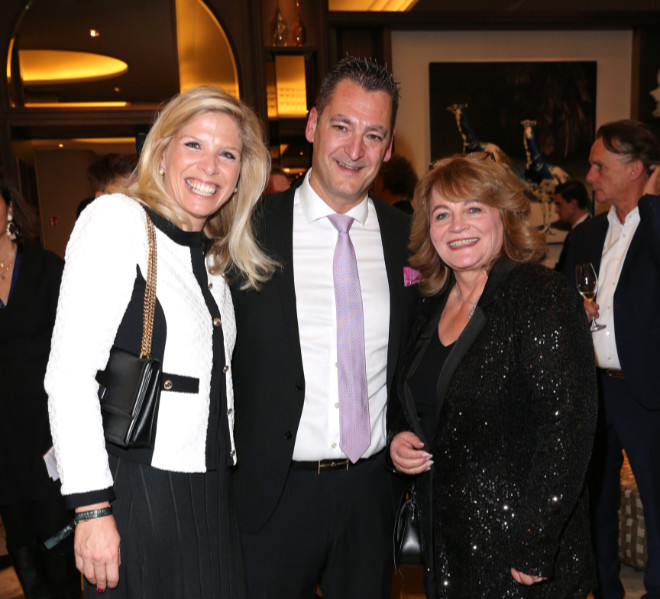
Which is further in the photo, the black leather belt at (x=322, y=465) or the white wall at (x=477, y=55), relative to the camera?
the white wall at (x=477, y=55)

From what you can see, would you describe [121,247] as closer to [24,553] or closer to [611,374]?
[24,553]

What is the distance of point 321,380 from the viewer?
1.97 meters

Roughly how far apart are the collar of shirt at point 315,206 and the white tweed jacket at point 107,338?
59 cm

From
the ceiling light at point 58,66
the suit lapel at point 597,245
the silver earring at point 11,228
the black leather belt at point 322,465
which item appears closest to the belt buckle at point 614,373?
the suit lapel at point 597,245

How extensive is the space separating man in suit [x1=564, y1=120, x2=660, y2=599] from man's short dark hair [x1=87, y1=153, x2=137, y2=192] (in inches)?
92.8

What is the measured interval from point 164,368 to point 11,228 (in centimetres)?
168

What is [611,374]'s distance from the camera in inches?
113

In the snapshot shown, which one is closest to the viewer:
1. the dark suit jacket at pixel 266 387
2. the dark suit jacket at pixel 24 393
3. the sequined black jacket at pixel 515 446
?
the sequined black jacket at pixel 515 446

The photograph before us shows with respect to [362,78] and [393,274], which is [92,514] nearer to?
[393,274]

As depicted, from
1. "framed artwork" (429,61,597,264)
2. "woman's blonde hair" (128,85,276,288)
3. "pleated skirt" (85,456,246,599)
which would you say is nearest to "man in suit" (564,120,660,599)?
"woman's blonde hair" (128,85,276,288)

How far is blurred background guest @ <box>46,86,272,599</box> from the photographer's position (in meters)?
1.40

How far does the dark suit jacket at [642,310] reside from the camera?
2676mm

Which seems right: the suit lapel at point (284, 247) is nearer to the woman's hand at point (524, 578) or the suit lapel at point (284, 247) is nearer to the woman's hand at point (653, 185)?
the woman's hand at point (524, 578)

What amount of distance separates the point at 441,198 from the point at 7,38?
428 centimetres
